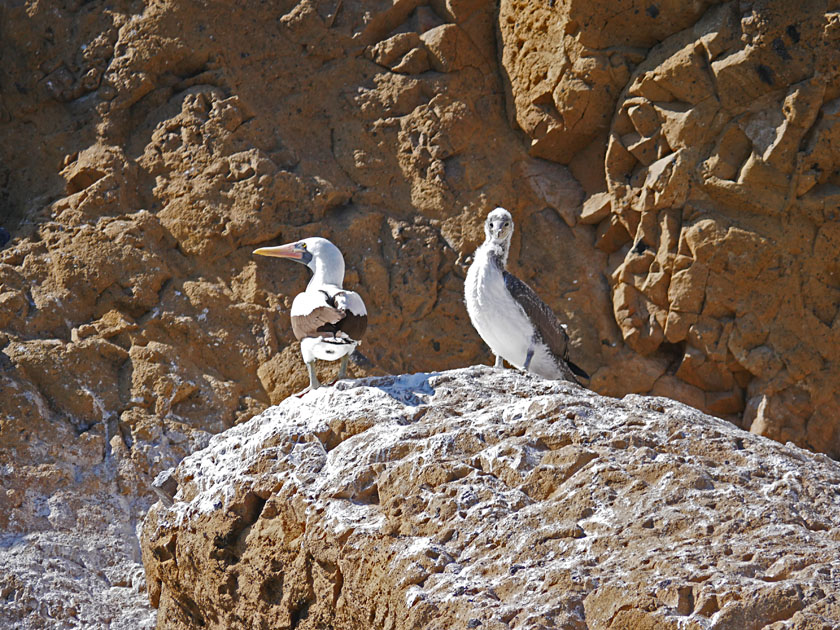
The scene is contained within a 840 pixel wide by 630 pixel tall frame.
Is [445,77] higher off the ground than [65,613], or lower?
higher

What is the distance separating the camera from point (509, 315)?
694cm

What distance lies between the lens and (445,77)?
1106 cm

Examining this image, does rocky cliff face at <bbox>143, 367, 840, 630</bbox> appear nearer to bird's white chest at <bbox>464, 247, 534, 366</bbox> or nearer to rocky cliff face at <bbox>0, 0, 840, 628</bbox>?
bird's white chest at <bbox>464, 247, 534, 366</bbox>

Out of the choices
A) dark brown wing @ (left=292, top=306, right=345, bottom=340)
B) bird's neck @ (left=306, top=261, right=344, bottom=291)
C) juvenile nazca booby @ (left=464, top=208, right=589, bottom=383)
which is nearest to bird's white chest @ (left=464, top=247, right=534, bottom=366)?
juvenile nazca booby @ (left=464, top=208, right=589, bottom=383)

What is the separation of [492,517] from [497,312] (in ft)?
7.17

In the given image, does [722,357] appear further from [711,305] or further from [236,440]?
[236,440]

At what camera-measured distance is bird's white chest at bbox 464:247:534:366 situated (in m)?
6.95

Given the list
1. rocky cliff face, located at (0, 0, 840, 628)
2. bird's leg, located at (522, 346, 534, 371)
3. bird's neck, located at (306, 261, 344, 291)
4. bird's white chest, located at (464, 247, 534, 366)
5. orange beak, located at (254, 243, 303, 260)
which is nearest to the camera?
bird's white chest, located at (464, 247, 534, 366)

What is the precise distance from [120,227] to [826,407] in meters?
6.81

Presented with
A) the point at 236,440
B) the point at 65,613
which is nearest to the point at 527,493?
the point at 236,440

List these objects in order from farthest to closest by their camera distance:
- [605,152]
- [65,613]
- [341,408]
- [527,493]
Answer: [605,152], [65,613], [341,408], [527,493]

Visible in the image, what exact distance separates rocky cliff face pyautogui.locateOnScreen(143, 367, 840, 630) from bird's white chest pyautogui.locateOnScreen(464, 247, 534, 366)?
0.73 metres

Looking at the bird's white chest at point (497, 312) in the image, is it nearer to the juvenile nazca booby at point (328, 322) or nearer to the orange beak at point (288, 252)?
the juvenile nazca booby at point (328, 322)

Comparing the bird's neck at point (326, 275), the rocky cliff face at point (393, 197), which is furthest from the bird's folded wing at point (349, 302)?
the rocky cliff face at point (393, 197)
